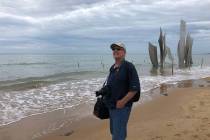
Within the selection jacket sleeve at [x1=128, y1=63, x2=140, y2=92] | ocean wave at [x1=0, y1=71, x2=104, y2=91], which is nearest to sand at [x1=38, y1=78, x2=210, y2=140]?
jacket sleeve at [x1=128, y1=63, x2=140, y2=92]

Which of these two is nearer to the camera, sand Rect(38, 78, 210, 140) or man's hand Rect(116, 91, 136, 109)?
man's hand Rect(116, 91, 136, 109)

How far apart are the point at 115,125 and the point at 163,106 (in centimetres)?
738

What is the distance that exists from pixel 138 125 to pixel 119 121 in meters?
3.72

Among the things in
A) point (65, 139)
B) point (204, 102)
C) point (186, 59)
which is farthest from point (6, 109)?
point (186, 59)

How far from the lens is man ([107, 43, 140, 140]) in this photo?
5188 millimetres

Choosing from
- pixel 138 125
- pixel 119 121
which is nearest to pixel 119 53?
pixel 119 121

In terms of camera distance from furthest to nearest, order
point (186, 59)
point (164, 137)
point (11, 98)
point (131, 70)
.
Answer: point (186, 59), point (11, 98), point (164, 137), point (131, 70)

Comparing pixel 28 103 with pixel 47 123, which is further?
pixel 28 103

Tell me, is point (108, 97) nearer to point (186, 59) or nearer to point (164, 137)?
point (164, 137)

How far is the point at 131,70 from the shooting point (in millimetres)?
5195

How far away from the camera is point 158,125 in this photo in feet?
28.7

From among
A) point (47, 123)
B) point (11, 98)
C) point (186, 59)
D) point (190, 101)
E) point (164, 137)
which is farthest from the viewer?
point (186, 59)

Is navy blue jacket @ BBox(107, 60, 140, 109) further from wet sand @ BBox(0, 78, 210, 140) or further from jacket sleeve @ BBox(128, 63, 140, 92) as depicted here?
wet sand @ BBox(0, 78, 210, 140)

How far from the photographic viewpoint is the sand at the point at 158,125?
7.76m
